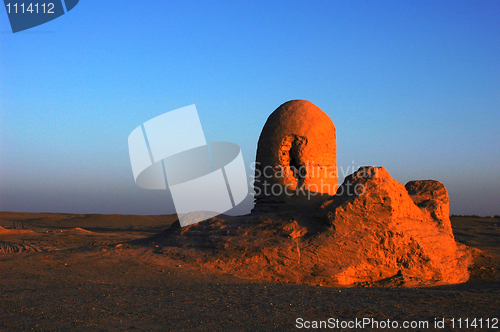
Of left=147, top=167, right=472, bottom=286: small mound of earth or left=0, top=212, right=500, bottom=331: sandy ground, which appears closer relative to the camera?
left=0, top=212, right=500, bottom=331: sandy ground

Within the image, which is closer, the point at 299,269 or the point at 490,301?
the point at 490,301

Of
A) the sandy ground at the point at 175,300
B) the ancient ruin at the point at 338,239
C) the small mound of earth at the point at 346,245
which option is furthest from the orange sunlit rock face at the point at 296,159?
the sandy ground at the point at 175,300

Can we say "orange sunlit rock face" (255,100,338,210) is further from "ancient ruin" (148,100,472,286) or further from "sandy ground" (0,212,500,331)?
"sandy ground" (0,212,500,331)

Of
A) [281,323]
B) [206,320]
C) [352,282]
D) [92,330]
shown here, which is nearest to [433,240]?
[352,282]

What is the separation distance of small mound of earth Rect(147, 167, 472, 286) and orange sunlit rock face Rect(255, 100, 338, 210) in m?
1.07

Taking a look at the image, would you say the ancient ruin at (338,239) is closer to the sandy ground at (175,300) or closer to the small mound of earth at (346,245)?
the small mound of earth at (346,245)

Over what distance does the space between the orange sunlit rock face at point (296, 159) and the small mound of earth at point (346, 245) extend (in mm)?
1069

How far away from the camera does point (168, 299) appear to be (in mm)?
4582

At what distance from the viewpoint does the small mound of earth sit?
6375 millimetres

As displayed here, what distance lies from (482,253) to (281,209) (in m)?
5.13

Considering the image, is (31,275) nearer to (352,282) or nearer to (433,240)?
(352,282)

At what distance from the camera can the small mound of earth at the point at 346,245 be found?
251 inches

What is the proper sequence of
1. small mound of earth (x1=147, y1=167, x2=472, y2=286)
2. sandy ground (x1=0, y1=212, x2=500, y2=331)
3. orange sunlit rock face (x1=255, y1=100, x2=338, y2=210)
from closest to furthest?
sandy ground (x1=0, y1=212, x2=500, y2=331) < small mound of earth (x1=147, y1=167, x2=472, y2=286) < orange sunlit rock face (x1=255, y1=100, x2=338, y2=210)

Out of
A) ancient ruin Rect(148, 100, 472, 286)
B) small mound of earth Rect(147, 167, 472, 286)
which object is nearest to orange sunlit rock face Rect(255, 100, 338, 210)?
ancient ruin Rect(148, 100, 472, 286)
